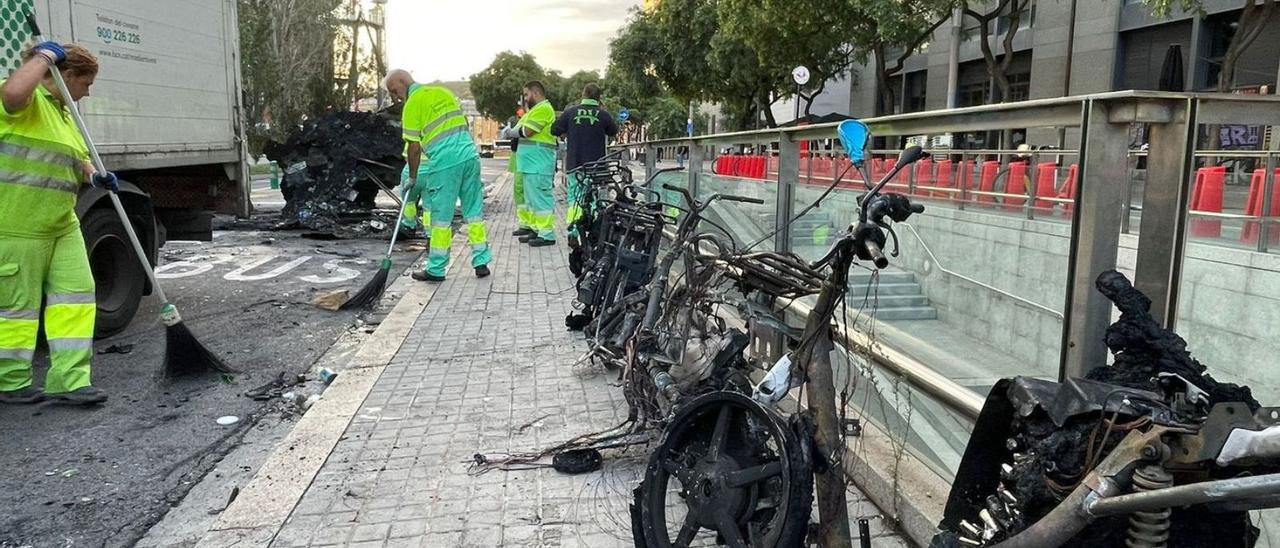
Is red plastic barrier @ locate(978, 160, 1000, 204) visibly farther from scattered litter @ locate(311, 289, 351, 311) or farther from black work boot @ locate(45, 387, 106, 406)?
scattered litter @ locate(311, 289, 351, 311)

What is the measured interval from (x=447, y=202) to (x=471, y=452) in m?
4.64

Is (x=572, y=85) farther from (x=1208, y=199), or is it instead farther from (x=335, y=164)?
(x=1208, y=199)

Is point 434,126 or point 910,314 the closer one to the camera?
point 910,314

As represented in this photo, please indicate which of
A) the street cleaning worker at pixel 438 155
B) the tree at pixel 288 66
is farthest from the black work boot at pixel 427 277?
the tree at pixel 288 66

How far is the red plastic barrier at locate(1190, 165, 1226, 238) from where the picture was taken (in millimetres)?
2494

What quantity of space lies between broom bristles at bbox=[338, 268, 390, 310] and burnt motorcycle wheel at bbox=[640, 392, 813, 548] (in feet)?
17.8

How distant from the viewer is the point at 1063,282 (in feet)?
8.53

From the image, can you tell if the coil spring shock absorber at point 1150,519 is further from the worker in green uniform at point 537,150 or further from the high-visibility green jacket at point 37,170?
the worker in green uniform at point 537,150

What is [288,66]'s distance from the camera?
32.6 m

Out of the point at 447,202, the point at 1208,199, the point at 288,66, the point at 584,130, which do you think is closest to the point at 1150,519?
the point at 1208,199

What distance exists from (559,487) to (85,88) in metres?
3.67

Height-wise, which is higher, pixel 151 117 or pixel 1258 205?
pixel 151 117

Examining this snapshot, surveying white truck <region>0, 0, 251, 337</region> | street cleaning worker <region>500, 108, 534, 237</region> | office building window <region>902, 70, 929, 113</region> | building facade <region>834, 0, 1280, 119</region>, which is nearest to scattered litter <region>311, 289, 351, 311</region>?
white truck <region>0, 0, 251, 337</region>

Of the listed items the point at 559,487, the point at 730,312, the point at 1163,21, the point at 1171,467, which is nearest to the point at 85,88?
the point at 559,487
